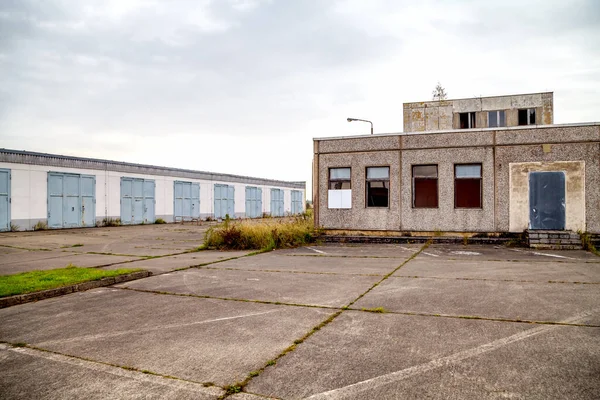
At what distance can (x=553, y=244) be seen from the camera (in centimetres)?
1324

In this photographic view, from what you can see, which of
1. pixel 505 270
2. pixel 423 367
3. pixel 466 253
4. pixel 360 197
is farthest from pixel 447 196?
pixel 423 367

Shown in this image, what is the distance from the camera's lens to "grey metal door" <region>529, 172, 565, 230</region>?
563 inches

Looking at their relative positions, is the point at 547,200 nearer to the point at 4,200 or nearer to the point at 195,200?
the point at 4,200

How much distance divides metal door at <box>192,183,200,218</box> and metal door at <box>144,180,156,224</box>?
4332mm

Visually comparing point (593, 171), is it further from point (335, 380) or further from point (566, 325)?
point (335, 380)

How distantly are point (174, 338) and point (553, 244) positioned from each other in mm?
12753

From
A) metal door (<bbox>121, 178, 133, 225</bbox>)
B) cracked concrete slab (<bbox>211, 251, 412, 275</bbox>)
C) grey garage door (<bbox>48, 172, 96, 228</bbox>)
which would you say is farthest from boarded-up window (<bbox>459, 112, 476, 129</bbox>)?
grey garage door (<bbox>48, 172, 96, 228</bbox>)

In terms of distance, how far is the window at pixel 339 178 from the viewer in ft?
55.4

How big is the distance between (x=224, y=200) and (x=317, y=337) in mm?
36453

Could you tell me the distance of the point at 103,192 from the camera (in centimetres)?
2884

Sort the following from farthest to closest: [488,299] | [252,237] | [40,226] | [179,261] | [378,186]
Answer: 1. [40,226]
2. [378,186]
3. [252,237]
4. [179,261]
5. [488,299]

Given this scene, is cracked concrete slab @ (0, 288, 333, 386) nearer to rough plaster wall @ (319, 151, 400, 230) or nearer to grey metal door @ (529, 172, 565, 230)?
rough plaster wall @ (319, 151, 400, 230)

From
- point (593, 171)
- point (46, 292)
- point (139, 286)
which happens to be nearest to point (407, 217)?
point (593, 171)

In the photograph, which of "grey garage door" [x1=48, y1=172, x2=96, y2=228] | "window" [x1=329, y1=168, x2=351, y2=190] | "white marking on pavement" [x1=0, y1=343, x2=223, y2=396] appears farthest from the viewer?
"grey garage door" [x1=48, y1=172, x2=96, y2=228]
